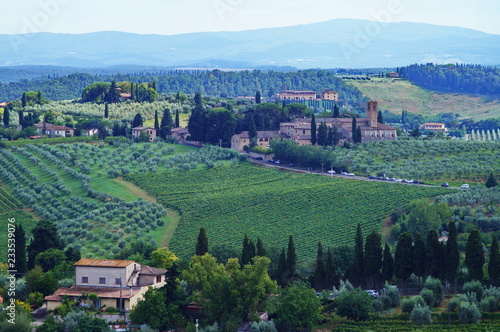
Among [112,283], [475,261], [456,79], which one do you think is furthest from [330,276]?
[456,79]

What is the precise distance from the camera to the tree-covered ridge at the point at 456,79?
583ft

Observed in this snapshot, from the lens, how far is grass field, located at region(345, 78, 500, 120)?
16038 centimetres

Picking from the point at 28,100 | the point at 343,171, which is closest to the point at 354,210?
the point at 343,171

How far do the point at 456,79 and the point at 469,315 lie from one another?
145 meters

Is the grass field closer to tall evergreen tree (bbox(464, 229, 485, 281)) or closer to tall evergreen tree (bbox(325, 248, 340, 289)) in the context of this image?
tall evergreen tree (bbox(325, 248, 340, 289))

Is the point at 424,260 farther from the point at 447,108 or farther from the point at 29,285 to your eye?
the point at 447,108

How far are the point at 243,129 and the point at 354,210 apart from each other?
1251 inches

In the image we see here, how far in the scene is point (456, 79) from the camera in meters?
180

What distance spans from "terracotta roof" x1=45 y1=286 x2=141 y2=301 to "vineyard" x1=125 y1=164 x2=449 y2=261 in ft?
45.8

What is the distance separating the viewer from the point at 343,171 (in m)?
81.9

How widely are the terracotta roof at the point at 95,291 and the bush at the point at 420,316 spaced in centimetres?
1294

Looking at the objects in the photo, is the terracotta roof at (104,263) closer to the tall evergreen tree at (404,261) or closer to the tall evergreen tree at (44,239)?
the tall evergreen tree at (44,239)

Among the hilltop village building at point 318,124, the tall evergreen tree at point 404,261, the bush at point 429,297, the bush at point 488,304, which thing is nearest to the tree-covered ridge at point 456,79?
the hilltop village building at point 318,124

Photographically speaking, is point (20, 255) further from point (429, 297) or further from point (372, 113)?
point (372, 113)
